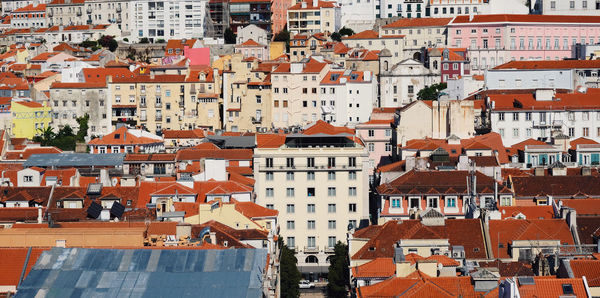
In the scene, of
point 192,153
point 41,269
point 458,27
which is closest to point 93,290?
point 41,269

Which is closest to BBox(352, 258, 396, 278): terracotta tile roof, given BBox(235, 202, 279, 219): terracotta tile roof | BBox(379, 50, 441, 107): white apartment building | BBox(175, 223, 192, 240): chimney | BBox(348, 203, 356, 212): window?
BBox(175, 223, 192, 240): chimney

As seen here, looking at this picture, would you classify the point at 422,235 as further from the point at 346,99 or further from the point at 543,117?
the point at 346,99

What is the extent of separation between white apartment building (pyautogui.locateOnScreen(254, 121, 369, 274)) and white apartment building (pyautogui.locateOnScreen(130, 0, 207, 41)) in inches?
2920

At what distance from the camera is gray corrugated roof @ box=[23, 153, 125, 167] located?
86.8m

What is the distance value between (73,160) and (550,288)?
50.2 meters

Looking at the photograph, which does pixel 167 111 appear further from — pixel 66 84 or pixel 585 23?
pixel 585 23

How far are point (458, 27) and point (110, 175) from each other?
200 feet

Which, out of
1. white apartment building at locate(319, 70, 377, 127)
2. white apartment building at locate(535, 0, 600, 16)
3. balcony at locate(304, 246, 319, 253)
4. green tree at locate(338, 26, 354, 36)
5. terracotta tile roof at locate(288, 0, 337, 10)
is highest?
terracotta tile roof at locate(288, 0, 337, 10)

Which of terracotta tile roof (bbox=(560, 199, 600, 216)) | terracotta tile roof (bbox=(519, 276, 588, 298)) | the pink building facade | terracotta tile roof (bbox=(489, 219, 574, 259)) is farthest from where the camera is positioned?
the pink building facade

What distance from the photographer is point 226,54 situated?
14175 cm

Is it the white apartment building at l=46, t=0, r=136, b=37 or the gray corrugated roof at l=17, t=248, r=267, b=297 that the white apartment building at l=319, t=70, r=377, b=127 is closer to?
the white apartment building at l=46, t=0, r=136, b=37

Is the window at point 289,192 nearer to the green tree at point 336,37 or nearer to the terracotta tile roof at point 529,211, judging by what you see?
the terracotta tile roof at point 529,211

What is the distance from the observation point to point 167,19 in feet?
513

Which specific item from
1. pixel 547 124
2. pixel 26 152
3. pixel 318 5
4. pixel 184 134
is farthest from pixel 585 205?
pixel 318 5
